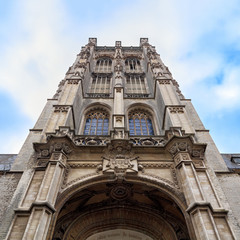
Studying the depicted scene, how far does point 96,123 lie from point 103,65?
40.1 ft

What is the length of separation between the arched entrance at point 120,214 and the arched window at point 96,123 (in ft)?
17.7

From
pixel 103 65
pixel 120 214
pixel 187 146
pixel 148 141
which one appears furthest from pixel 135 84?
Answer: pixel 120 214

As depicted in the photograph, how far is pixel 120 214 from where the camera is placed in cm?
1161

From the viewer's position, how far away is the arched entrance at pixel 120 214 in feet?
34.4

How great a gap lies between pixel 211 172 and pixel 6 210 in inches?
346

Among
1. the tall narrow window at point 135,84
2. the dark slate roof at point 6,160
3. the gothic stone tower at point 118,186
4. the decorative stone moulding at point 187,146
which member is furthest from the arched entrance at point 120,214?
the tall narrow window at point 135,84

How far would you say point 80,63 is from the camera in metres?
22.0

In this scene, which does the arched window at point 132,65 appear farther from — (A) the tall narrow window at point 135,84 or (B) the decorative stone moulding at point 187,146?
(B) the decorative stone moulding at point 187,146

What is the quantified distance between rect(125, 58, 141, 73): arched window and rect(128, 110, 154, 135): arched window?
9.22 metres

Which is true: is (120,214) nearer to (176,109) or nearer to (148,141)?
(148,141)

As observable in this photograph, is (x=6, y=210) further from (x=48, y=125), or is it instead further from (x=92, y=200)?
(x=48, y=125)

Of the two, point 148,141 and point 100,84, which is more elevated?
point 100,84

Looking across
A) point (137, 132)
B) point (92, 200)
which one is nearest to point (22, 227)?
point (92, 200)

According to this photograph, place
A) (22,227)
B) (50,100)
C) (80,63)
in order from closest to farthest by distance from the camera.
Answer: (22,227), (50,100), (80,63)
